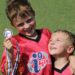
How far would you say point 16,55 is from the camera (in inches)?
135

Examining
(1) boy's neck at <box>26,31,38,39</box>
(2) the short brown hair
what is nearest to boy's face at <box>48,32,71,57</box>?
(1) boy's neck at <box>26,31,38,39</box>

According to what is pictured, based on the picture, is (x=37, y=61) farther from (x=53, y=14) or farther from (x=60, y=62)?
(x=53, y=14)

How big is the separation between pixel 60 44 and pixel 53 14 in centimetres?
235

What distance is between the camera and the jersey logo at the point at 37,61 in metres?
3.52

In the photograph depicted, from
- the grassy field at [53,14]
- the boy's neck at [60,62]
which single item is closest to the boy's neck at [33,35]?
the boy's neck at [60,62]

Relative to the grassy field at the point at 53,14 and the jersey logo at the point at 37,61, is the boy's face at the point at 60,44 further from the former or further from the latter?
the grassy field at the point at 53,14

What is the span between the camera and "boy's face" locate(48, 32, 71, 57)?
11.7ft

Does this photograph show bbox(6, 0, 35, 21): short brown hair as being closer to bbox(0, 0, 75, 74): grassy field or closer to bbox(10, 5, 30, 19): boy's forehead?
bbox(10, 5, 30, 19): boy's forehead

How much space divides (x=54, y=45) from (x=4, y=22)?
88.3 inches

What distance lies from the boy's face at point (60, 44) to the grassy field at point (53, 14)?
6.32 feet

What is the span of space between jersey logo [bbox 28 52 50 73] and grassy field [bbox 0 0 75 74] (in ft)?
6.53

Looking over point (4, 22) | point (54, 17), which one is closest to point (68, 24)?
point (54, 17)

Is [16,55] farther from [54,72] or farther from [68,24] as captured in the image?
[68,24]

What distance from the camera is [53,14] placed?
19.3 feet
